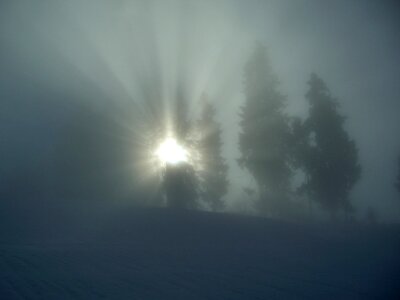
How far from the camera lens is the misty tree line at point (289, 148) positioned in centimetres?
3784

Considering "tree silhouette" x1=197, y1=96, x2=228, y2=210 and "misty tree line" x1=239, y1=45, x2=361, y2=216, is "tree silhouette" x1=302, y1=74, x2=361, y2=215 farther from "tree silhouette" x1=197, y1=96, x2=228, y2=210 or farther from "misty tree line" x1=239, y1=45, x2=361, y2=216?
"tree silhouette" x1=197, y1=96, x2=228, y2=210

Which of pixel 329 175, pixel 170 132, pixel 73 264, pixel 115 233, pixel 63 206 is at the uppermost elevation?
pixel 170 132

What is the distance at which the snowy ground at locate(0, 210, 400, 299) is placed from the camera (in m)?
11.2

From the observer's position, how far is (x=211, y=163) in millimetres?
48000

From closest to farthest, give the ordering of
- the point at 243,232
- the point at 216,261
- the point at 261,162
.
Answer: the point at 216,261, the point at 243,232, the point at 261,162

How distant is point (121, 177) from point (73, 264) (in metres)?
32.7

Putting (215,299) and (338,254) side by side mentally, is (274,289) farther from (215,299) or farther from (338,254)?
(338,254)

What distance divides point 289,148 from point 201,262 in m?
24.5

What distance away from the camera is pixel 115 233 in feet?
68.7

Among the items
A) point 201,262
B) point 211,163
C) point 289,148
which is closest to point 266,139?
point 289,148

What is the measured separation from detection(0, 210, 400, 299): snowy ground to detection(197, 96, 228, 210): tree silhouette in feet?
72.1

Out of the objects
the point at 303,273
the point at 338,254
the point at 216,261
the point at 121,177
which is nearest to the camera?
the point at 303,273

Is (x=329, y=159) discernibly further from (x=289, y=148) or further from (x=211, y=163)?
(x=211, y=163)

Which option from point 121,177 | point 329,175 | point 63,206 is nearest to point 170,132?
point 121,177
